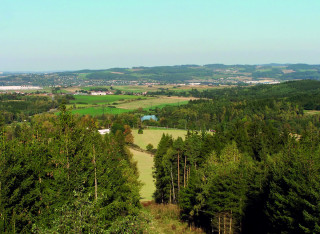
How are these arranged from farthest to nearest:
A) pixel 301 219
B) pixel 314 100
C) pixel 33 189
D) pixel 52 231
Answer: pixel 314 100 → pixel 33 189 → pixel 301 219 → pixel 52 231

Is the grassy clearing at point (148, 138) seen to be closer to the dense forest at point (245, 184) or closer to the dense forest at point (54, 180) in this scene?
the dense forest at point (245, 184)

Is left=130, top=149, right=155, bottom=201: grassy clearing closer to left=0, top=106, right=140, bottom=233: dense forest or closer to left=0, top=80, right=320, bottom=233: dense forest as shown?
left=0, top=80, right=320, bottom=233: dense forest

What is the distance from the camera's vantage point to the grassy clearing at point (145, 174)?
42.1 metres

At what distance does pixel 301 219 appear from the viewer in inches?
710

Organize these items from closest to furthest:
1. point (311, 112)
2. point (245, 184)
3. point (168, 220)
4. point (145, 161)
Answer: point (245, 184), point (168, 220), point (145, 161), point (311, 112)

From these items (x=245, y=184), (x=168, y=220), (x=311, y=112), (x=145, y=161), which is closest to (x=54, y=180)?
(x=245, y=184)

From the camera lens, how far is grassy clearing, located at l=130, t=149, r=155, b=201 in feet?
138

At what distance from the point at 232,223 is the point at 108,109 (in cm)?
11151

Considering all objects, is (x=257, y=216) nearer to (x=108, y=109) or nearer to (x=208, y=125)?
(x=208, y=125)

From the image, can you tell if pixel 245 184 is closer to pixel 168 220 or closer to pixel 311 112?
pixel 168 220

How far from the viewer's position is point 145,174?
50156 mm

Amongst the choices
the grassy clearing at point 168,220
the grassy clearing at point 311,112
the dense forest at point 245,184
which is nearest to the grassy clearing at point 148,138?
the dense forest at point 245,184

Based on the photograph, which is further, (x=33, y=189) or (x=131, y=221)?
(x=33, y=189)

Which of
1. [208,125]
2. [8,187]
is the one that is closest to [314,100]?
[208,125]
